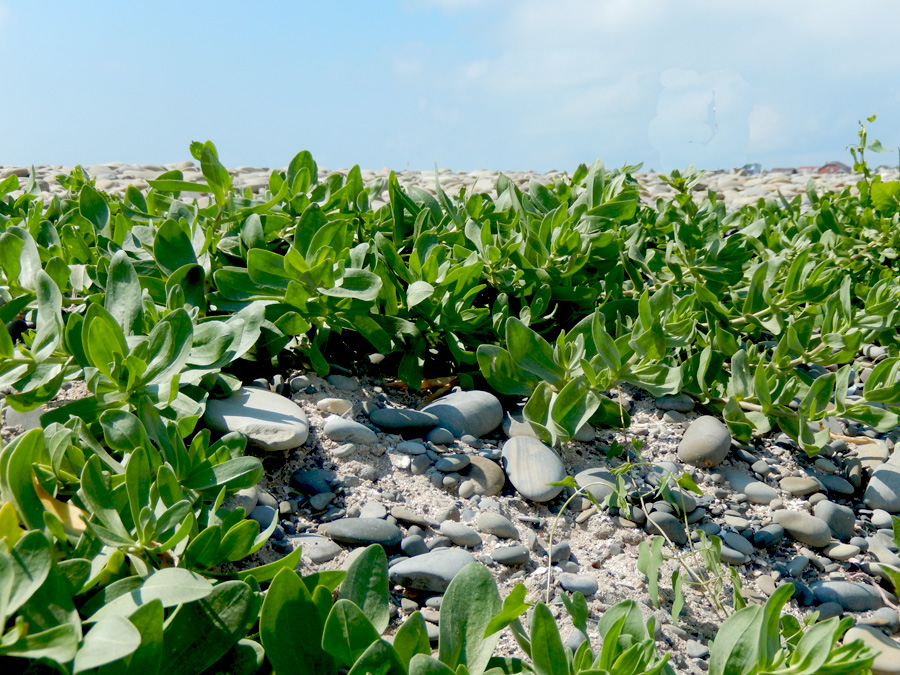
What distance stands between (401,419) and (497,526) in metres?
0.44

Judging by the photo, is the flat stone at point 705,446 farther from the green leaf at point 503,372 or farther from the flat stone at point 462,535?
the flat stone at point 462,535

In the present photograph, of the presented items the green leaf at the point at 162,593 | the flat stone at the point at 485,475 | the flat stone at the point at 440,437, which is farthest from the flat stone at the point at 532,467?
the green leaf at the point at 162,593

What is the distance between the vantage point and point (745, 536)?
193cm

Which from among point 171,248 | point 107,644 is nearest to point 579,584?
point 107,644

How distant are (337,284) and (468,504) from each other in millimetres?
661

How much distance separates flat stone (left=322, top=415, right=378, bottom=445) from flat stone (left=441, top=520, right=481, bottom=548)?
348 mm

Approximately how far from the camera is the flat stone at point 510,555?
1.57 metres

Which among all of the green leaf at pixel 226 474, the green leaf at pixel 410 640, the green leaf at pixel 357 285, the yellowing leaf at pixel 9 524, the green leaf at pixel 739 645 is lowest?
the green leaf at pixel 739 645

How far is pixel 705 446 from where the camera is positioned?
2.11 m

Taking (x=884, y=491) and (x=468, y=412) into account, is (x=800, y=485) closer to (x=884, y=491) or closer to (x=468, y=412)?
(x=884, y=491)

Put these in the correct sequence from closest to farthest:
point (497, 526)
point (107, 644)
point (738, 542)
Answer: point (107, 644) → point (497, 526) → point (738, 542)

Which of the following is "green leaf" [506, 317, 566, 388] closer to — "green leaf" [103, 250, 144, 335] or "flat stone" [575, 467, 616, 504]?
"flat stone" [575, 467, 616, 504]

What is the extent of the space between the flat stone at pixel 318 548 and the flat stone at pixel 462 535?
23 centimetres

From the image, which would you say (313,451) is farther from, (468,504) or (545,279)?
(545,279)
